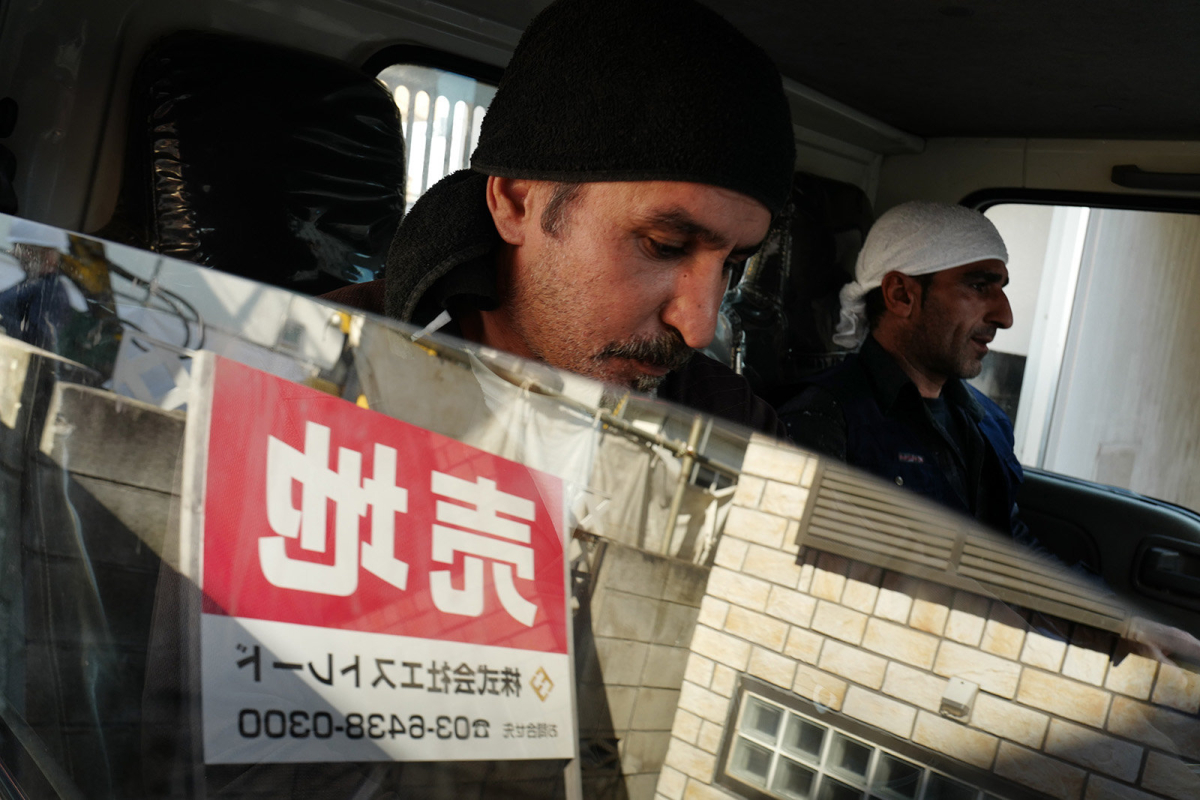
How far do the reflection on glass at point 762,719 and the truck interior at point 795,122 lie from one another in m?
1.48

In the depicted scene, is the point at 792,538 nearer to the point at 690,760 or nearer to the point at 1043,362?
the point at 690,760

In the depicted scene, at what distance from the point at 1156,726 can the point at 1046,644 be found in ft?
0.22

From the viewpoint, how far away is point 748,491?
50 cm

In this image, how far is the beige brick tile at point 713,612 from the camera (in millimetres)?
497

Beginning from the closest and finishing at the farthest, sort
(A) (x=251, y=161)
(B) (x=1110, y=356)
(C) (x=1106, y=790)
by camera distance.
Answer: (C) (x=1106, y=790) → (A) (x=251, y=161) → (B) (x=1110, y=356)

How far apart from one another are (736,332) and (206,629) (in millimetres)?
2199

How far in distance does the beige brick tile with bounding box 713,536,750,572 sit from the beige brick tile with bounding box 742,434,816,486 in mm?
38

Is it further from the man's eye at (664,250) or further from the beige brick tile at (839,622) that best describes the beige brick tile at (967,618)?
the man's eye at (664,250)

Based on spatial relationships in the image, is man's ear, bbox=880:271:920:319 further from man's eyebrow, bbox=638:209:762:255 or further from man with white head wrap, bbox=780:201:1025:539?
man's eyebrow, bbox=638:209:762:255

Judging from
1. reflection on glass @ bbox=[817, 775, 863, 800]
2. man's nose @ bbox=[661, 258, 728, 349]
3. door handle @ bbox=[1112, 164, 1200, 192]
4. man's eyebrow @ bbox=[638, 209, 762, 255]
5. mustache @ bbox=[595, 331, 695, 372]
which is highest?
door handle @ bbox=[1112, 164, 1200, 192]

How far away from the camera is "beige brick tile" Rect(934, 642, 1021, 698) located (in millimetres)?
453

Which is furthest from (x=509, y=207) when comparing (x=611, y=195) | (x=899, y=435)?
(x=899, y=435)

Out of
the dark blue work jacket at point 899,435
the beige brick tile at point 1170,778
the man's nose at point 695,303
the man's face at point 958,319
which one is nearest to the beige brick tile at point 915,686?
the beige brick tile at point 1170,778

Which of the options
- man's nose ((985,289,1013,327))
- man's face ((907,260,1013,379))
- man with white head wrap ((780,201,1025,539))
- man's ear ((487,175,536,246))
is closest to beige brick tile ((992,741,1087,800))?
man's ear ((487,175,536,246))
